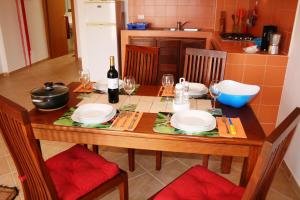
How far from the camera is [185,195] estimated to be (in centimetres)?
131

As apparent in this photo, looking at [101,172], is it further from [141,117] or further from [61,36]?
[61,36]

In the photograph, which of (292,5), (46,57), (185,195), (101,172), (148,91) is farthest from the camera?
(46,57)

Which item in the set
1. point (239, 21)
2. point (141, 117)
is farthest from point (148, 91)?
point (239, 21)

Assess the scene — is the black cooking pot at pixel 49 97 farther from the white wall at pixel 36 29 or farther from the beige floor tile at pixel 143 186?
the white wall at pixel 36 29

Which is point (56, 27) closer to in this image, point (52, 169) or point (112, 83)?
point (112, 83)

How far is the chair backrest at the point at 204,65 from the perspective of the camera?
83.7 inches

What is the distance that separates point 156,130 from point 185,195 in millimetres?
342

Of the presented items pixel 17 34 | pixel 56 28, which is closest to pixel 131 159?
pixel 17 34

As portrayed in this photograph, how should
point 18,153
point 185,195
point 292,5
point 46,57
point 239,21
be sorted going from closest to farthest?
point 18,153 → point 185,195 → point 292,5 → point 239,21 → point 46,57

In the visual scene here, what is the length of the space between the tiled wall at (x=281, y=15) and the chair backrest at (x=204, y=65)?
76cm

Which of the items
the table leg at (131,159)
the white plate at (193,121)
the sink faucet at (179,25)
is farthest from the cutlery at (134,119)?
the sink faucet at (179,25)

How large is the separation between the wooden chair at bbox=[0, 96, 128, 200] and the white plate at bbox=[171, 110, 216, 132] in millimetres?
436

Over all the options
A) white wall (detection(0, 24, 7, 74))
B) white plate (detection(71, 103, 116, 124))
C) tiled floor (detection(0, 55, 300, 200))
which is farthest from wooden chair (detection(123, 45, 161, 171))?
white wall (detection(0, 24, 7, 74))

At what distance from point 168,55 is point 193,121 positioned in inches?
112
